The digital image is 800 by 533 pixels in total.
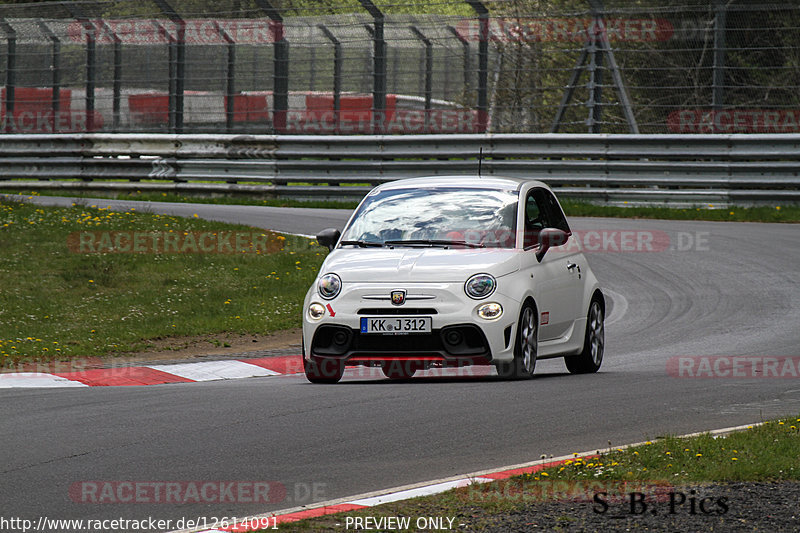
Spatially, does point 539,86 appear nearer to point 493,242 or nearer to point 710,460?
point 493,242

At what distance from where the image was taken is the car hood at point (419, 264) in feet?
29.2

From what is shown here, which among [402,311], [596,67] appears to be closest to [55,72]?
[596,67]

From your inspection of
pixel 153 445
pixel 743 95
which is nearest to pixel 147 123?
pixel 743 95

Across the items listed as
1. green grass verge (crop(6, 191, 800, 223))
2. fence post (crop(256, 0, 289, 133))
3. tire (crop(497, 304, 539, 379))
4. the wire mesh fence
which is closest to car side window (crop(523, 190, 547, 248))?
tire (crop(497, 304, 539, 379))

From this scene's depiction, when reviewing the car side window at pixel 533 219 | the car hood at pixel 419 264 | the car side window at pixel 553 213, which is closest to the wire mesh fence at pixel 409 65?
the car side window at pixel 553 213

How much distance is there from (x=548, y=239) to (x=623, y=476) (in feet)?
13.0

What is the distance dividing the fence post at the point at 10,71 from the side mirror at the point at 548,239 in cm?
1817

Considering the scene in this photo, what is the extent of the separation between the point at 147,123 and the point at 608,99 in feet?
30.3

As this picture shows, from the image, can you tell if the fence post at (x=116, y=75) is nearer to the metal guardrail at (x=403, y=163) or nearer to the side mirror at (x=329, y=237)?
the metal guardrail at (x=403, y=163)

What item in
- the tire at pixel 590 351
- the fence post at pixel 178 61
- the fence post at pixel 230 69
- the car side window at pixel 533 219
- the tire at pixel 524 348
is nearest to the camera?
the tire at pixel 524 348

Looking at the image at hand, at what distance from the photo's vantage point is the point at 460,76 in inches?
848

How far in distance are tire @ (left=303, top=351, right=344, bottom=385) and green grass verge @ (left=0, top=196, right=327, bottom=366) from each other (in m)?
3.02

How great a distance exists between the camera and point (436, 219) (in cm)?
971

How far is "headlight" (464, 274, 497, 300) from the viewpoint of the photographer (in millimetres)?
8852
